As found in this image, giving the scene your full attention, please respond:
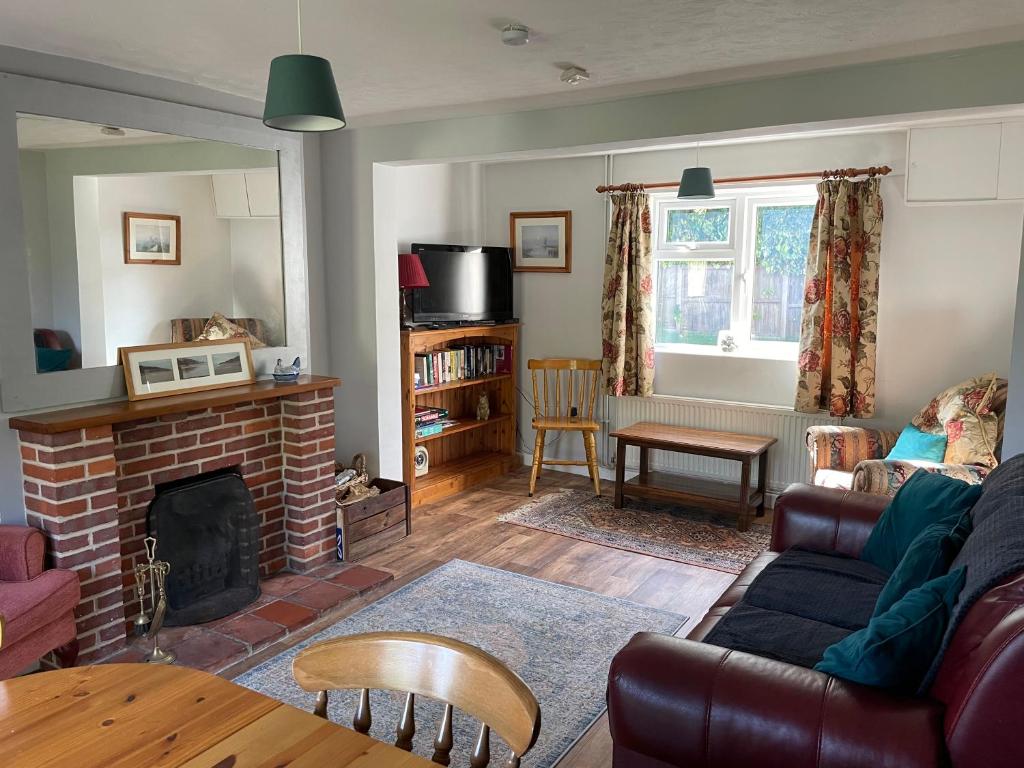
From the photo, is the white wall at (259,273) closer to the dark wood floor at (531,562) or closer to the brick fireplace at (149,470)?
the brick fireplace at (149,470)

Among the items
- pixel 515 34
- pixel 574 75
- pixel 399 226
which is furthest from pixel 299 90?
pixel 399 226

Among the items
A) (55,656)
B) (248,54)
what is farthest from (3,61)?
(55,656)

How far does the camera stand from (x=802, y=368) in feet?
15.5

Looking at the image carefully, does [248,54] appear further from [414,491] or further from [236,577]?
[414,491]

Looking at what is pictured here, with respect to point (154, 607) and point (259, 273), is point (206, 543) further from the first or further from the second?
point (259, 273)

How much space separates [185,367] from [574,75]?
2130 mm

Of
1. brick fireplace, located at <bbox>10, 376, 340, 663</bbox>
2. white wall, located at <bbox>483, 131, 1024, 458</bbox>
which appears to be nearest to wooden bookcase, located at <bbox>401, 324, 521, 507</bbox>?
white wall, located at <bbox>483, 131, 1024, 458</bbox>

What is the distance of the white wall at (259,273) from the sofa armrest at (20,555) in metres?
1.36

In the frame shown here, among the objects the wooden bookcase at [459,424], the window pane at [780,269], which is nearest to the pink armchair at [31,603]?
the wooden bookcase at [459,424]

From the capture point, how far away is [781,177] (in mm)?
4836

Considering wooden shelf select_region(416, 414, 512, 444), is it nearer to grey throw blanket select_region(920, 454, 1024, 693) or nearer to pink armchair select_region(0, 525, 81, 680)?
pink armchair select_region(0, 525, 81, 680)

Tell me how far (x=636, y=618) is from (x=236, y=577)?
6.04 ft

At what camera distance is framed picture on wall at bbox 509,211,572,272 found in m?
5.72

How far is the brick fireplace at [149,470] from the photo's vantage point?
→ 2.90 metres
